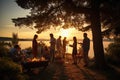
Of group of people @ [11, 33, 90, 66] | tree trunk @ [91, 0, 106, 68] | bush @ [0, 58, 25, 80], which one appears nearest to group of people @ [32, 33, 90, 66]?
group of people @ [11, 33, 90, 66]

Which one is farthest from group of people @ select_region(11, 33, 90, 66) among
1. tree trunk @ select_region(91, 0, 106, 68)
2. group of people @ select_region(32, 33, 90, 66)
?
tree trunk @ select_region(91, 0, 106, 68)

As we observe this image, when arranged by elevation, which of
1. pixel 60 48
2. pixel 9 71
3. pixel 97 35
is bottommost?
pixel 9 71

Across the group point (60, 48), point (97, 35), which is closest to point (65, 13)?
point (97, 35)

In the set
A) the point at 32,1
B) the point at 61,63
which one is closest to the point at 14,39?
the point at 61,63

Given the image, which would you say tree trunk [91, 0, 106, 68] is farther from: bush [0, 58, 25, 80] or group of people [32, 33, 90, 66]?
bush [0, 58, 25, 80]

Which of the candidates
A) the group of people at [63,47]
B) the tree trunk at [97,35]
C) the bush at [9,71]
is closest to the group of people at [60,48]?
the group of people at [63,47]

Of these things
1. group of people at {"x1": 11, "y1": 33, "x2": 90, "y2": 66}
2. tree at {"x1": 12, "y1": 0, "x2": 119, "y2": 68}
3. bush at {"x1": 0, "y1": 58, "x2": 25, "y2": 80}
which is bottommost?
bush at {"x1": 0, "y1": 58, "x2": 25, "y2": 80}

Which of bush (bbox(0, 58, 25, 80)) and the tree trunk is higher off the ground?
the tree trunk

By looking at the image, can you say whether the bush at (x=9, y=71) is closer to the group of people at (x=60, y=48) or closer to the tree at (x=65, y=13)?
the group of people at (x=60, y=48)

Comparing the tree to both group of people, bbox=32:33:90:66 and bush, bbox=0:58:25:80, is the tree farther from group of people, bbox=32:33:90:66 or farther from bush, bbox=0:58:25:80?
bush, bbox=0:58:25:80

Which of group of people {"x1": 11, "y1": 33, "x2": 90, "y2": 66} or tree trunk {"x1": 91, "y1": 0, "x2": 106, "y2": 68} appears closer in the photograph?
tree trunk {"x1": 91, "y1": 0, "x2": 106, "y2": 68}

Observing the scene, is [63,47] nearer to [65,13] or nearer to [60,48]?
[60,48]

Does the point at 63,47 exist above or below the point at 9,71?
above

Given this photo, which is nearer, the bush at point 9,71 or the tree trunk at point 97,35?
the bush at point 9,71
